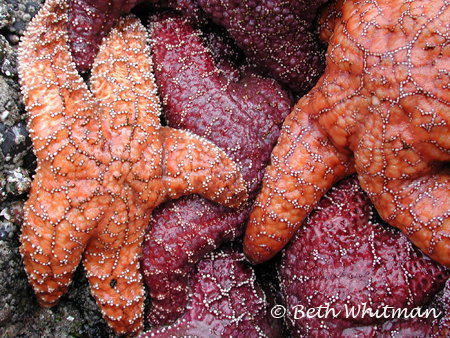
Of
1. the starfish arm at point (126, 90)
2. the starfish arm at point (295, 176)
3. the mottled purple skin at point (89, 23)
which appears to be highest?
the mottled purple skin at point (89, 23)

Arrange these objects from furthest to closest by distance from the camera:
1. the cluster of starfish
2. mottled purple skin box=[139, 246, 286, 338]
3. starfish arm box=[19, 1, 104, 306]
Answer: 1. mottled purple skin box=[139, 246, 286, 338]
2. starfish arm box=[19, 1, 104, 306]
3. the cluster of starfish

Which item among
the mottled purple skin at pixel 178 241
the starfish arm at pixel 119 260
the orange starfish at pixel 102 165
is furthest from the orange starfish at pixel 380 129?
the starfish arm at pixel 119 260

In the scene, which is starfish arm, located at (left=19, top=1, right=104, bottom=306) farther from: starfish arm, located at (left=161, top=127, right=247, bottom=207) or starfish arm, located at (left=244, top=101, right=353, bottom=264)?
starfish arm, located at (left=244, top=101, right=353, bottom=264)

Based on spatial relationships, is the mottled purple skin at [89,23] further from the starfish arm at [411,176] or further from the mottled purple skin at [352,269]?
the mottled purple skin at [352,269]

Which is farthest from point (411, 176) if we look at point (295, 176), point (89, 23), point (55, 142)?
point (89, 23)

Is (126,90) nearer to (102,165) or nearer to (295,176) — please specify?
(102,165)

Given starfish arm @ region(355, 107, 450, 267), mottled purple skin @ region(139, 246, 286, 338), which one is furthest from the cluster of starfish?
mottled purple skin @ region(139, 246, 286, 338)
